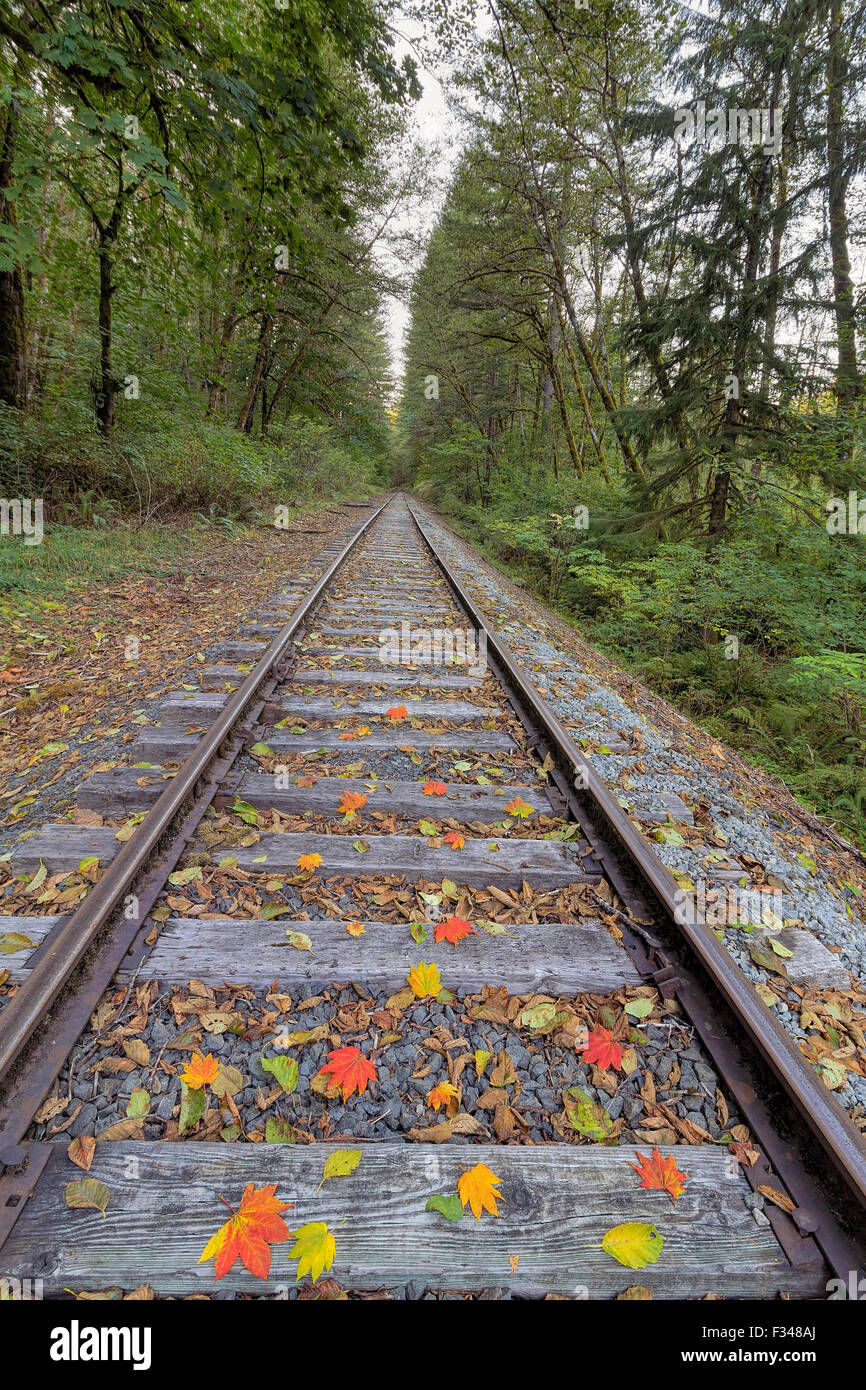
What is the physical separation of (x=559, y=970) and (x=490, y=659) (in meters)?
3.24

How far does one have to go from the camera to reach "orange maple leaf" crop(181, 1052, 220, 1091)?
150cm

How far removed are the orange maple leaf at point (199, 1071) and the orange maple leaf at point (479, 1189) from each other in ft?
2.38

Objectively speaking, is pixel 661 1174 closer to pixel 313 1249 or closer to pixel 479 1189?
pixel 479 1189

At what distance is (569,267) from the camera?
11.8m

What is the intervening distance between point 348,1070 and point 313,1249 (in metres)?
0.39

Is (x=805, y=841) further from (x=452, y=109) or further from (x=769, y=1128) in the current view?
(x=452, y=109)

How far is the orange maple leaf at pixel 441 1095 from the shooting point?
1505 mm

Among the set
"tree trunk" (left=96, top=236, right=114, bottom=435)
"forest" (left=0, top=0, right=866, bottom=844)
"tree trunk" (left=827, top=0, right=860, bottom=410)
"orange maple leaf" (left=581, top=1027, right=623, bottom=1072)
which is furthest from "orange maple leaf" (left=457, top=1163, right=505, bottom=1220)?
"tree trunk" (left=96, top=236, right=114, bottom=435)

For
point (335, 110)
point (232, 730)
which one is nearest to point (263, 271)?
point (335, 110)

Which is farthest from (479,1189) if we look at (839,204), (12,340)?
(839,204)

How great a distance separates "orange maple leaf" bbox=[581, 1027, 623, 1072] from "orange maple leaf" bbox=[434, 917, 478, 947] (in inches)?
20.4

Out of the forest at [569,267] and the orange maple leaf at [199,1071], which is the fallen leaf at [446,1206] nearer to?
the orange maple leaf at [199,1071]

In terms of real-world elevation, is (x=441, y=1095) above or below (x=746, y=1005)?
below

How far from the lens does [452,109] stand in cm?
991
